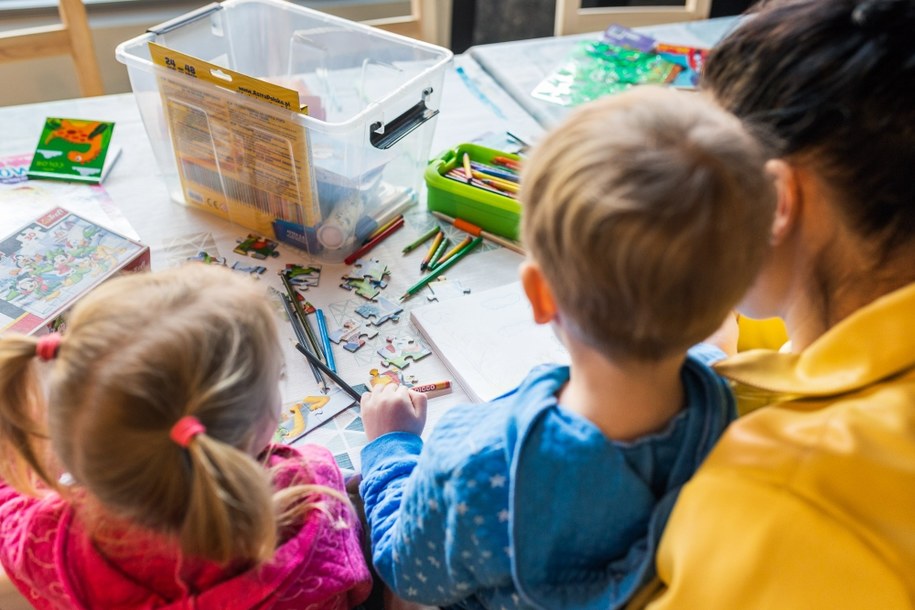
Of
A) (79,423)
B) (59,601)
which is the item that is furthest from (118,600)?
(79,423)

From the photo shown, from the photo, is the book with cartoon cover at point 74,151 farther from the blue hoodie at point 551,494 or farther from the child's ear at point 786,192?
the child's ear at point 786,192

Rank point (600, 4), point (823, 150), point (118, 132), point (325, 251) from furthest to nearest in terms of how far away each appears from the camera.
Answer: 1. point (600, 4)
2. point (118, 132)
3. point (325, 251)
4. point (823, 150)

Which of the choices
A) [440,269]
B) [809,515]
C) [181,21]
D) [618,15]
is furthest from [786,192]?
[618,15]

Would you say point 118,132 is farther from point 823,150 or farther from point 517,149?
point 823,150

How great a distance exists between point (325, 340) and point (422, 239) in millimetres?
245

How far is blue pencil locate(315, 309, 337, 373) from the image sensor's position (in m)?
0.91

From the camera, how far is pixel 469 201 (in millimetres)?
1111

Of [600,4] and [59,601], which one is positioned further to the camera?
[600,4]

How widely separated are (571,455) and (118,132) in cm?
101

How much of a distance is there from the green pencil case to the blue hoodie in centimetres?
45

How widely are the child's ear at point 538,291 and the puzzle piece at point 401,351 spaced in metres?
0.35

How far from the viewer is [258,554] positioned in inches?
24.4

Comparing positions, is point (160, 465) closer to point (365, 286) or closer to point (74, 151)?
point (365, 286)

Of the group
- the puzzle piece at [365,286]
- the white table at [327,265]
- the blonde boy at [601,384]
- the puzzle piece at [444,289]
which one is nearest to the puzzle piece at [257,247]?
the white table at [327,265]
